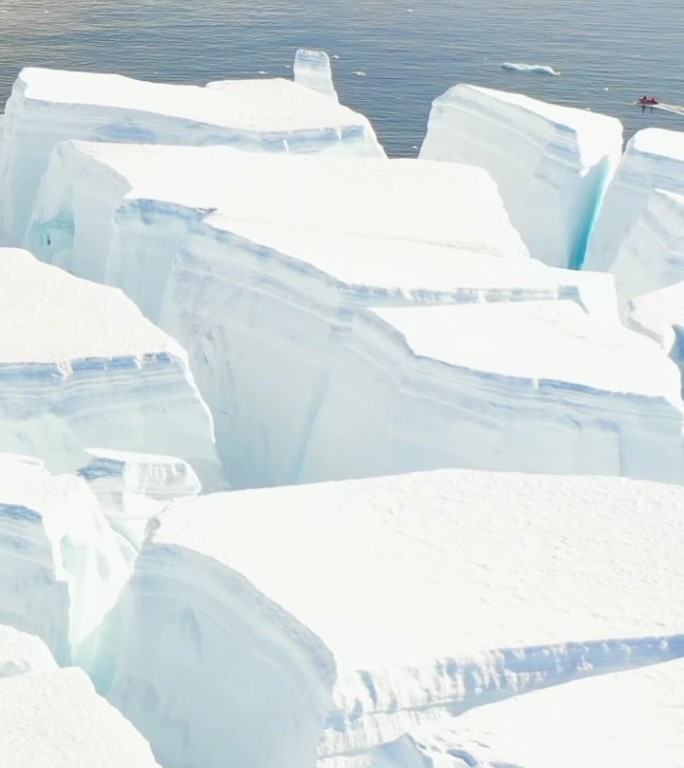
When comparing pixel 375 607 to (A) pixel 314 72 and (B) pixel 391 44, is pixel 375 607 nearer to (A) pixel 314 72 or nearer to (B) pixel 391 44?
(A) pixel 314 72

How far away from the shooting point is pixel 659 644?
7.26 m

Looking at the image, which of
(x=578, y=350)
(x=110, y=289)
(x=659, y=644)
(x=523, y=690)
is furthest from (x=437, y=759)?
(x=110, y=289)

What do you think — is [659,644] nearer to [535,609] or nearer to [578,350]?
[535,609]

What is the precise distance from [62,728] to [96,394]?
3676mm

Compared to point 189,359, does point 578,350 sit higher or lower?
higher

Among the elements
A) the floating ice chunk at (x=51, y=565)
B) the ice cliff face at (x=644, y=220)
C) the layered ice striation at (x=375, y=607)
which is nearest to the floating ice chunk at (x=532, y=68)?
the ice cliff face at (x=644, y=220)

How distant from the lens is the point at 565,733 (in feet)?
20.8

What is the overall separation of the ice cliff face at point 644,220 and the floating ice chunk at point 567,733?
22.9 ft

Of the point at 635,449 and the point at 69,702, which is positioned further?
the point at 635,449

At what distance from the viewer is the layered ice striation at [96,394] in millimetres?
9797

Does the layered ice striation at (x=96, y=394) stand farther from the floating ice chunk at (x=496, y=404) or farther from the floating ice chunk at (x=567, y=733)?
the floating ice chunk at (x=567, y=733)

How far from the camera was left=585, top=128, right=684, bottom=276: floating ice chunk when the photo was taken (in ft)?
44.2

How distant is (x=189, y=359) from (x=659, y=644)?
527cm

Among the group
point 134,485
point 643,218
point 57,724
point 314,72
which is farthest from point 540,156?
point 57,724
